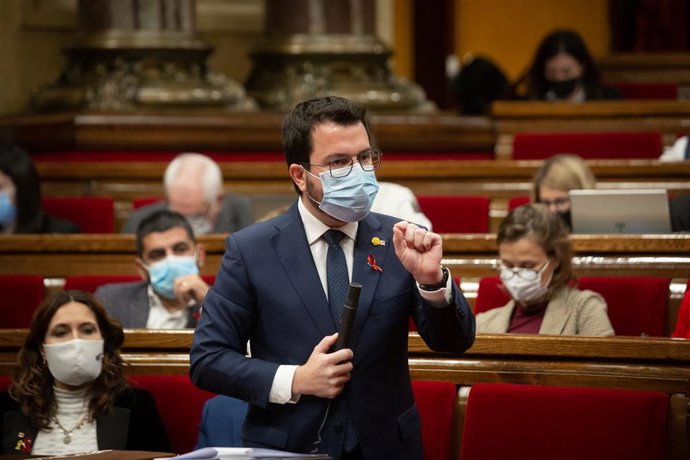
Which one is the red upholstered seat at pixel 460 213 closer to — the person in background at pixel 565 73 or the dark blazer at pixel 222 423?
the person in background at pixel 565 73

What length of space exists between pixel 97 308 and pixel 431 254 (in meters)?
1.08

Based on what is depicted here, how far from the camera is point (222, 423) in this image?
2633mm

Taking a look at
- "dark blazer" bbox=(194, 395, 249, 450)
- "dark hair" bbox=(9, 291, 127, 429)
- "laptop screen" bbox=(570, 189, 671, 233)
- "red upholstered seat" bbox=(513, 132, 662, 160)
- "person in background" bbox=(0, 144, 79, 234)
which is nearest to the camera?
"dark blazer" bbox=(194, 395, 249, 450)

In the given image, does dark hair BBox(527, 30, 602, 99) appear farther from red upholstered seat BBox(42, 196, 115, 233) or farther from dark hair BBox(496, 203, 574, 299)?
dark hair BBox(496, 203, 574, 299)

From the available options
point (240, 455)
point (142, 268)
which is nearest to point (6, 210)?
point (142, 268)

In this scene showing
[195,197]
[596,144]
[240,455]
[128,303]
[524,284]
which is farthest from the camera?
[596,144]

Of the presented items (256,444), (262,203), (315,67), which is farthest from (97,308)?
(315,67)

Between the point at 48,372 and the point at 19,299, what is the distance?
0.99 m

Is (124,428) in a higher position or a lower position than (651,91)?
lower

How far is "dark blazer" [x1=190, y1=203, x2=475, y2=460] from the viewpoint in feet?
6.67

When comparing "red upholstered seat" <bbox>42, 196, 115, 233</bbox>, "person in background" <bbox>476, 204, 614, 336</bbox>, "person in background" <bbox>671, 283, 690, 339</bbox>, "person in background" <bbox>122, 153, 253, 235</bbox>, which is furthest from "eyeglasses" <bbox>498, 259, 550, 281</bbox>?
"red upholstered seat" <bbox>42, 196, 115, 233</bbox>

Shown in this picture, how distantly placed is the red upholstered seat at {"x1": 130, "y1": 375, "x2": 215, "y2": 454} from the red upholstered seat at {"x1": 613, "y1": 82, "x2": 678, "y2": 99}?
15.0 feet

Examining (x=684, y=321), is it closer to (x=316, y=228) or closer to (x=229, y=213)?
(x=316, y=228)

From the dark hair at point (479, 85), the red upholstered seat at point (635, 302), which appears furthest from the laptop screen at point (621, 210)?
the dark hair at point (479, 85)
